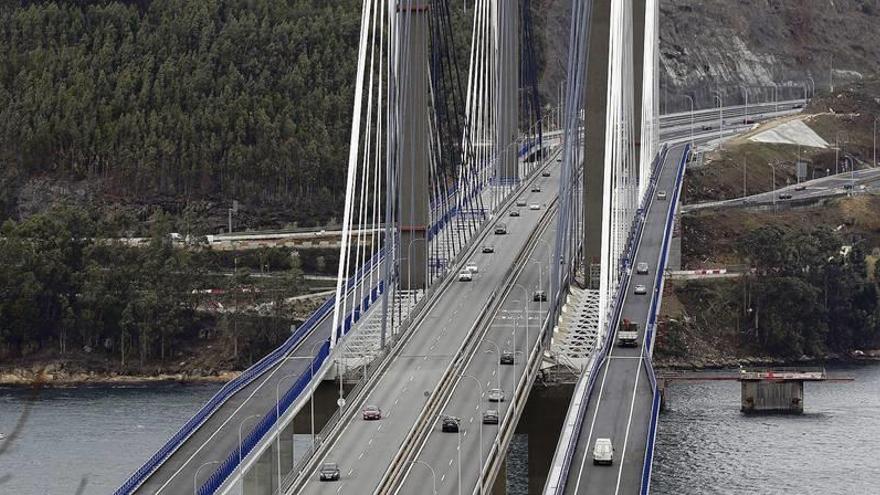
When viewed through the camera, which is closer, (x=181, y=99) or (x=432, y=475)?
(x=432, y=475)

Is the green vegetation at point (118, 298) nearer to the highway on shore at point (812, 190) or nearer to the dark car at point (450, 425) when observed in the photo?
the highway on shore at point (812, 190)

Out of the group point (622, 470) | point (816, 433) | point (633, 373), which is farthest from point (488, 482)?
point (816, 433)

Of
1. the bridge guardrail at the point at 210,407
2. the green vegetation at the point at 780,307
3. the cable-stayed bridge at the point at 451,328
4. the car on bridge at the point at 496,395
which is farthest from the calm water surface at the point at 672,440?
the green vegetation at the point at 780,307

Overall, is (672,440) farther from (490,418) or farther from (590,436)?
(490,418)

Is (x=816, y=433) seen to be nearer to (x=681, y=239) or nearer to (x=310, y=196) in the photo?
(x=681, y=239)

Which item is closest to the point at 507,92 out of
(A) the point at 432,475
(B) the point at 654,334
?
(B) the point at 654,334

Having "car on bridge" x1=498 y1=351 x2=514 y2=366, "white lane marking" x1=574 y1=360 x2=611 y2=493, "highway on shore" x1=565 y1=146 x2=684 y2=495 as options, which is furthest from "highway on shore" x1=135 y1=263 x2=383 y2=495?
"highway on shore" x1=565 y1=146 x2=684 y2=495
